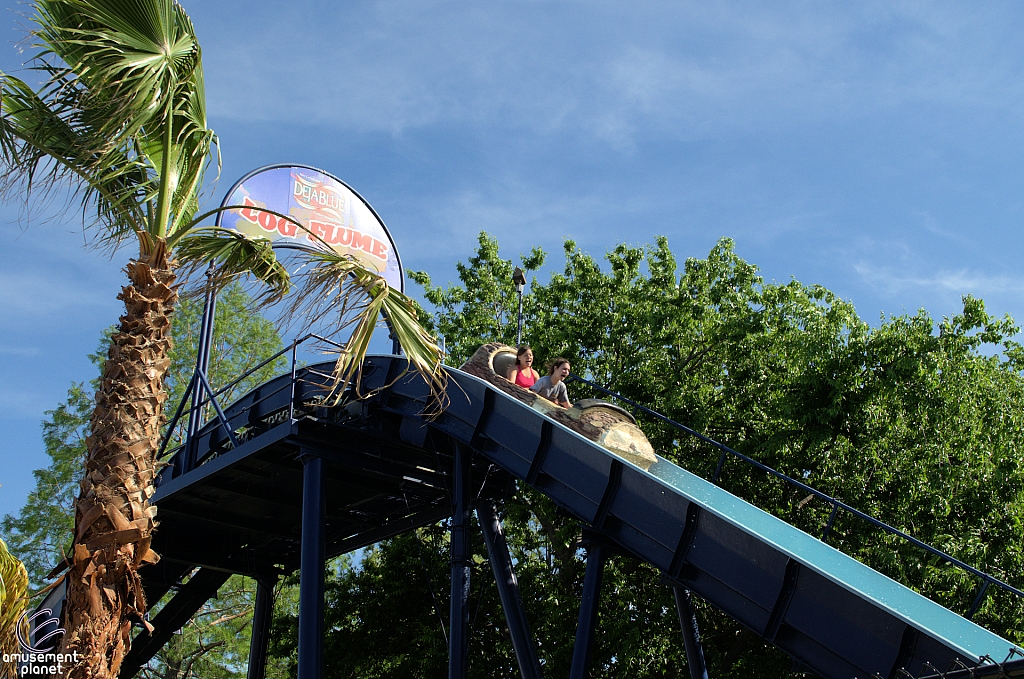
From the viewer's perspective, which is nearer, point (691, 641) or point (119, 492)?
point (119, 492)

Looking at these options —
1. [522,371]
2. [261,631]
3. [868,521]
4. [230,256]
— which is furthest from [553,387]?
[261,631]

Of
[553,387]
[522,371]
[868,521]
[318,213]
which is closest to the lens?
[553,387]

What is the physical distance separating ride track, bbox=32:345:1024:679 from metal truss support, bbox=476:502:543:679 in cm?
3

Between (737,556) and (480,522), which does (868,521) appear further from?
(480,522)

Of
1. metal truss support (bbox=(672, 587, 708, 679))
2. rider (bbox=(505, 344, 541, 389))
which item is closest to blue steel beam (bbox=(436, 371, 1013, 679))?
rider (bbox=(505, 344, 541, 389))

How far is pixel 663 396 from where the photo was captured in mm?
21172

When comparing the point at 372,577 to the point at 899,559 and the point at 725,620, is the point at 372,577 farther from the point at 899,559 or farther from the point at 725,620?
the point at 899,559

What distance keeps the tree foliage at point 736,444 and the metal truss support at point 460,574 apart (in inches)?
209

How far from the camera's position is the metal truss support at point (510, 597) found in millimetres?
12969

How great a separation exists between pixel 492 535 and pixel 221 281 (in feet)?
26.2

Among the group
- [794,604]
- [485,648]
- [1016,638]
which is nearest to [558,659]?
[485,648]

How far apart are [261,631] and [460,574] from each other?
7519 millimetres

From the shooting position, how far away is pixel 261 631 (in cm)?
1930

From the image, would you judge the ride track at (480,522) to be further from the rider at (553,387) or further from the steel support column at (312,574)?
the rider at (553,387)
